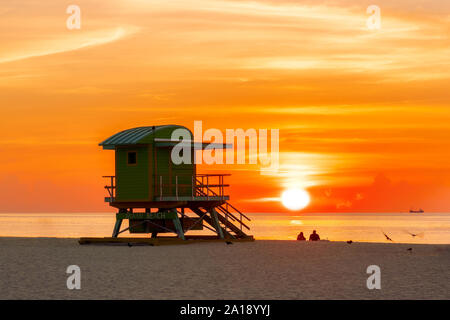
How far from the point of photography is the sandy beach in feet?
61.0

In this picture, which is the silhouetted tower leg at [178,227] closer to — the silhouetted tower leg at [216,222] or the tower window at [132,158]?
the silhouetted tower leg at [216,222]

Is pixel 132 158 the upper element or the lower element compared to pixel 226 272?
upper

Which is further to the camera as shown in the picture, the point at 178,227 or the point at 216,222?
the point at 216,222

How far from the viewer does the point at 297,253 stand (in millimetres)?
31453

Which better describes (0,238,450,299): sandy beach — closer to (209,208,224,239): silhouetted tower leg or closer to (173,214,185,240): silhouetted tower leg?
(173,214,185,240): silhouetted tower leg

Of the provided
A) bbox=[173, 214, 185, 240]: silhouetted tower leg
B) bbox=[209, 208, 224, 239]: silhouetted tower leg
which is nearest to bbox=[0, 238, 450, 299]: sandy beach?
bbox=[173, 214, 185, 240]: silhouetted tower leg

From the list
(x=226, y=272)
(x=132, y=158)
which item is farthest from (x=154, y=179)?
(x=226, y=272)

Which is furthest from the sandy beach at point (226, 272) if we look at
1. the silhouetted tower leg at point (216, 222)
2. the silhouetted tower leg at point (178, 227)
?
the silhouetted tower leg at point (216, 222)

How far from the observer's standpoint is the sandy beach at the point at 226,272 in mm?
18578

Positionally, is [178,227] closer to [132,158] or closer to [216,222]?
[216,222]

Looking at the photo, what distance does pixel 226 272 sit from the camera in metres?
23.3
